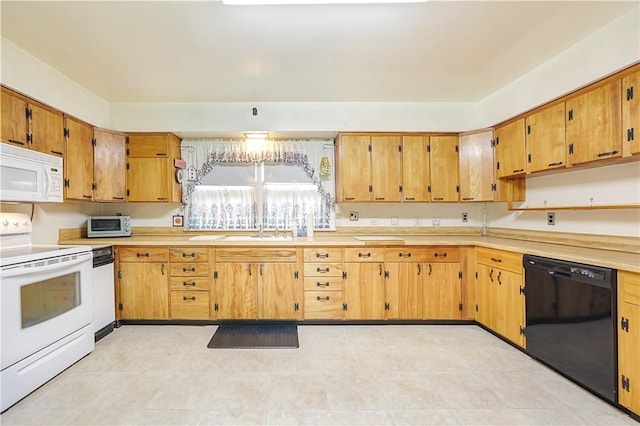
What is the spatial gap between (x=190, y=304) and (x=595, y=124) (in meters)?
4.00

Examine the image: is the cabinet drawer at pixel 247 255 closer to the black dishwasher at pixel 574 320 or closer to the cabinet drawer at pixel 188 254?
the cabinet drawer at pixel 188 254

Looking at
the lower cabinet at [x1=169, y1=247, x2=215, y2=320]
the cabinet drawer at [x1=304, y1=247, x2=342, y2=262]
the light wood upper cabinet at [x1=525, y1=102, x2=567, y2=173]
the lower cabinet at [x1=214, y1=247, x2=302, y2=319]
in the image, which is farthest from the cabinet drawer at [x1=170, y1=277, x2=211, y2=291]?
the light wood upper cabinet at [x1=525, y1=102, x2=567, y2=173]

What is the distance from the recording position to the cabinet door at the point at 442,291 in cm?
315

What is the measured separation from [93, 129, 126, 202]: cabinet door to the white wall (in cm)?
30

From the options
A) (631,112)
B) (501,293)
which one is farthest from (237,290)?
(631,112)

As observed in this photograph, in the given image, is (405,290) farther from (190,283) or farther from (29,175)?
(29,175)

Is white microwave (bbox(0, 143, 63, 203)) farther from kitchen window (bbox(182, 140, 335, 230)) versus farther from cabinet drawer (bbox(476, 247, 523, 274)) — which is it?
cabinet drawer (bbox(476, 247, 523, 274))

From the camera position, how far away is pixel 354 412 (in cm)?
180

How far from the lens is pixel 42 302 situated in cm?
213

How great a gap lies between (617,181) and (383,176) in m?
2.00

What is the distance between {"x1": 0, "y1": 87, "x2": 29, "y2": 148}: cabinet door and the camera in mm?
2244

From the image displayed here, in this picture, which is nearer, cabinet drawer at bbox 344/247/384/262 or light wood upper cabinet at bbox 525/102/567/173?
light wood upper cabinet at bbox 525/102/567/173

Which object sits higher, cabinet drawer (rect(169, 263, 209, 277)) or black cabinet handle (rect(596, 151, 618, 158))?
black cabinet handle (rect(596, 151, 618, 158))

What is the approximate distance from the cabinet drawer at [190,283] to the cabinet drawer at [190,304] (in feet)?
0.15
